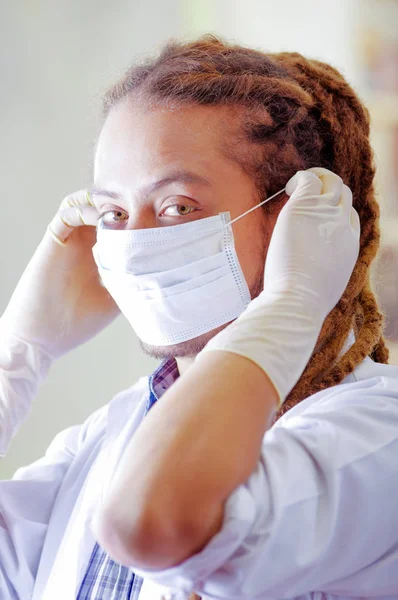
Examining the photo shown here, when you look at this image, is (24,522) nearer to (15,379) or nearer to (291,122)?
(15,379)

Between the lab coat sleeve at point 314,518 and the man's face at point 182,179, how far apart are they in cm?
37

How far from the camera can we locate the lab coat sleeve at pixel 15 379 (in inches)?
60.1

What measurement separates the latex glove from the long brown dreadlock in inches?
9.3

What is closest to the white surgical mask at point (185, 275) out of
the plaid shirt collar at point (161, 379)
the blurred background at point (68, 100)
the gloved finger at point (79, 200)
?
the plaid shirt collar at point (161, 379)

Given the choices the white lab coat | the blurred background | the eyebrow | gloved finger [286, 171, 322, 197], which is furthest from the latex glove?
the blurred background

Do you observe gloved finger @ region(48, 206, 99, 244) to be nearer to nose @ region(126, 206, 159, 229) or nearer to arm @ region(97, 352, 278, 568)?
nose @ region(126, 206, 159, 229)

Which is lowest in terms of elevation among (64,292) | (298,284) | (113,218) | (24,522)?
(24,522)

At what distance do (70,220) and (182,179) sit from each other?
44cm

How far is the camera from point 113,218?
4.51ft

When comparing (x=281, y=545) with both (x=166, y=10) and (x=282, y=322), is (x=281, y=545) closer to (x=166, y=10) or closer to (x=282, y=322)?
(x=282, y=322)

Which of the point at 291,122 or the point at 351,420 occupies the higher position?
the point at 291,122

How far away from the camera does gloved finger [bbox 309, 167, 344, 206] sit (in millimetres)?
1076

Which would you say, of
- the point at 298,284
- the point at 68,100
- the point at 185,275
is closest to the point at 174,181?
the point at 185,275

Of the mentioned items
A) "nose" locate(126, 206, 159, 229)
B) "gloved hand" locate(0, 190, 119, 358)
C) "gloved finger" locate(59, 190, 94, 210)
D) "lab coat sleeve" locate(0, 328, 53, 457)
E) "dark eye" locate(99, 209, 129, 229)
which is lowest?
"lab coat sleeve" locate(0, 328, 53, 457)
